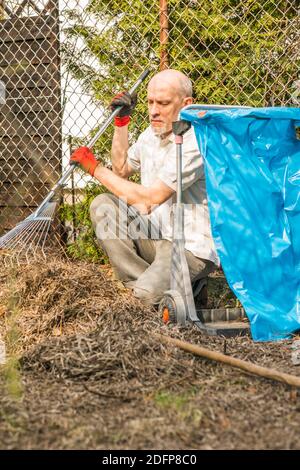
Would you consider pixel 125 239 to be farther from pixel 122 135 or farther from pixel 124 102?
pixel 124 102

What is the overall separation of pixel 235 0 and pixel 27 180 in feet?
6.31

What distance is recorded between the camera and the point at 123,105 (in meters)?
4.16

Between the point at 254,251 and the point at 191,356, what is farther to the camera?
the point at 254,251

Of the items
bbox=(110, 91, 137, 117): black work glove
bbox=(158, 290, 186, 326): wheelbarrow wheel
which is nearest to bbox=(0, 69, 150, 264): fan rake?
bbox=(110, 91, 137, 117): black work glove

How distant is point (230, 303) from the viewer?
4352 millimetres

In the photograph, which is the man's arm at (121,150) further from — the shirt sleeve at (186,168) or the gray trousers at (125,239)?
the shirt sleeve at (186,168)

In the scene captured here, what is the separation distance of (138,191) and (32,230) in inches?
45.5

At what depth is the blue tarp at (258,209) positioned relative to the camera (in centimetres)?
339

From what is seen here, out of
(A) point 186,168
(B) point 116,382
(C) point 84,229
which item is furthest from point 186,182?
(C) point 84,229

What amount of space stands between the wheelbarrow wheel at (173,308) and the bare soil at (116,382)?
5 centimetres
